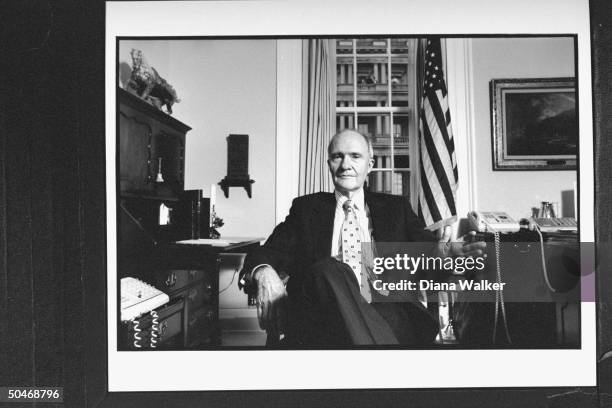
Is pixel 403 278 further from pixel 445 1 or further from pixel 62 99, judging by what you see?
pixel 62 99

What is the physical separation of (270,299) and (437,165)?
771 millimetres

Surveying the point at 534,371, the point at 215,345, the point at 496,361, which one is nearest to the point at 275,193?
the point at 215,345

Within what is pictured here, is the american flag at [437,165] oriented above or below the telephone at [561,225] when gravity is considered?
above

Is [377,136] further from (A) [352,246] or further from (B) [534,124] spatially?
(B) [534,124]

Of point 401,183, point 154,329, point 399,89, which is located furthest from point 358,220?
point 154,329

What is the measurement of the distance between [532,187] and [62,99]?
1.65 meters

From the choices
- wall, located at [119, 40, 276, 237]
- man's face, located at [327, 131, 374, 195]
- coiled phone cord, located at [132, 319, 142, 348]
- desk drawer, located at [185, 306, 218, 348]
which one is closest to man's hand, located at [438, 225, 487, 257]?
man's face, located at [327, 131, 374, 195]

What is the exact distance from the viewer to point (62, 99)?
3.45ft

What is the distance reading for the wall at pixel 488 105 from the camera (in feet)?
3.53

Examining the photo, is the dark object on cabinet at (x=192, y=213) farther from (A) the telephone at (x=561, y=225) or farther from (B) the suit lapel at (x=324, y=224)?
(A) the telephone at (x=561, y=225)

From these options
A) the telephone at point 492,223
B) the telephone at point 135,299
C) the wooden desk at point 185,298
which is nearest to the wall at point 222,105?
the wooden desk at point 185,298

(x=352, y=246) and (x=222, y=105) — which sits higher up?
(x=222, y=105)

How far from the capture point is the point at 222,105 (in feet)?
3.67

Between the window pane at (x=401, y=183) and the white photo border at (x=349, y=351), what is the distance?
0.49 metres
